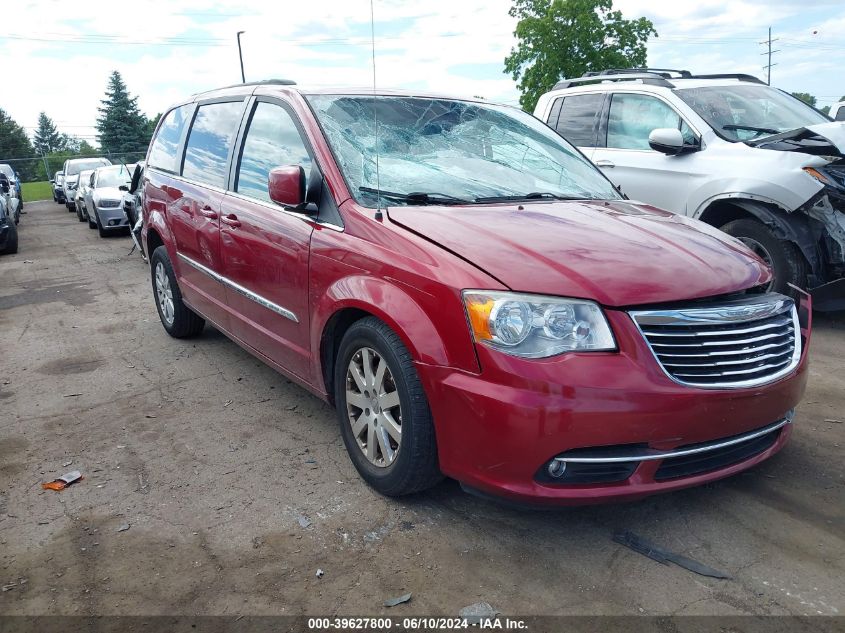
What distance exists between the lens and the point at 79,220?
21906 millimetres

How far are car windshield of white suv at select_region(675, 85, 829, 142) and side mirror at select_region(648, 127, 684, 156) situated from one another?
42 centimetres

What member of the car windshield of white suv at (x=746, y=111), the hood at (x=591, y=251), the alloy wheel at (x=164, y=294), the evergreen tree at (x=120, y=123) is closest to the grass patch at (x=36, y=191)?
the evergreen tree at (x=120, y=123)

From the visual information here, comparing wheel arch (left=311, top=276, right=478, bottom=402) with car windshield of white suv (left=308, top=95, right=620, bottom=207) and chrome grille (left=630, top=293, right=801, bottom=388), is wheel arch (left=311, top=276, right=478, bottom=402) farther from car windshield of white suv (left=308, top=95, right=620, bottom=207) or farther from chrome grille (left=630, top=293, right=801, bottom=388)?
chrome grille (left=630, top=293, right=801, bottom=388)

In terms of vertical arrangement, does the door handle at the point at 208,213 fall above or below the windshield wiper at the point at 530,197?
below

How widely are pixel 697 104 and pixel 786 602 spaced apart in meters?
5.09

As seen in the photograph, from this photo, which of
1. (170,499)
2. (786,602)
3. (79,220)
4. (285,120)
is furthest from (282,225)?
(79,220)

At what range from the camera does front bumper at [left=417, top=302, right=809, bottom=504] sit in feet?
8.34

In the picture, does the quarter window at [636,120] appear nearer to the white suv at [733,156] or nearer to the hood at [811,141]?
the white suv at [733,156]

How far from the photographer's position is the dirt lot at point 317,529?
102 inches

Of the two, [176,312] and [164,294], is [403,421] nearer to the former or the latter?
[176,312]

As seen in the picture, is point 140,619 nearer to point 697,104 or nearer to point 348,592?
point 348,592

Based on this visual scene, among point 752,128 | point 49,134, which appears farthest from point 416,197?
point 49,134

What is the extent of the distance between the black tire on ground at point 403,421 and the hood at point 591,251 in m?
0.45

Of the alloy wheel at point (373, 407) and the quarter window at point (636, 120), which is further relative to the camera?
the quarter window at point (636, 120)
